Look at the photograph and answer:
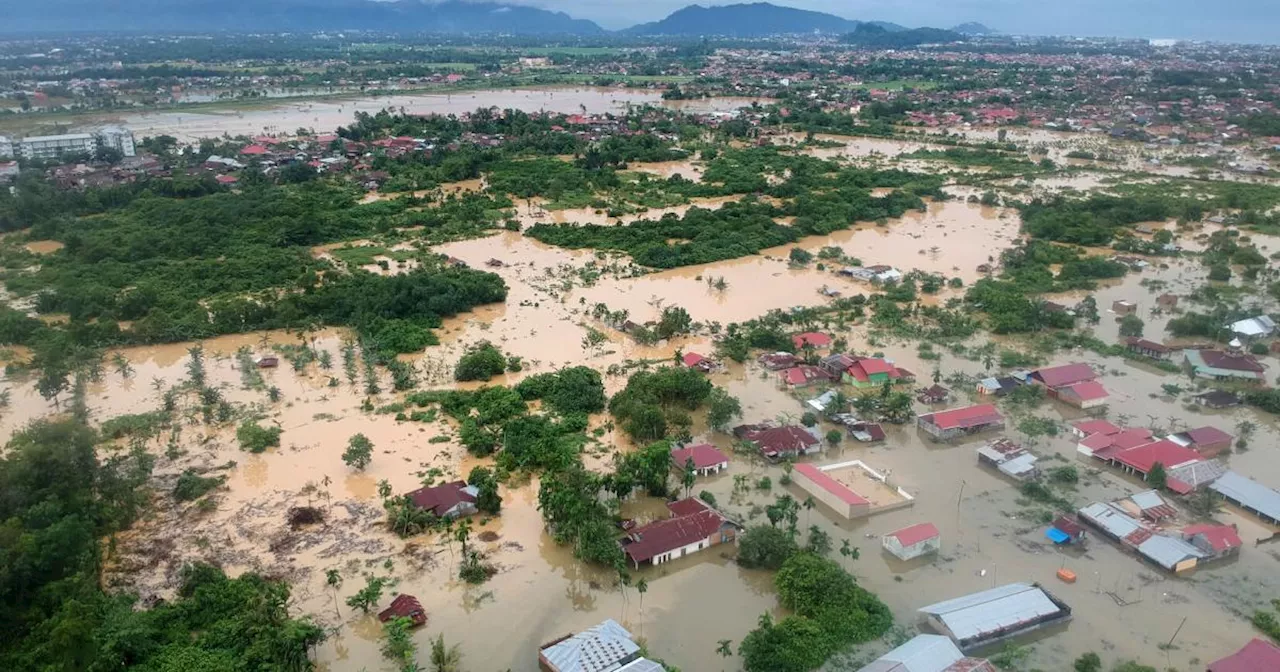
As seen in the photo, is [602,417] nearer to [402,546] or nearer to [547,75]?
[402,546]

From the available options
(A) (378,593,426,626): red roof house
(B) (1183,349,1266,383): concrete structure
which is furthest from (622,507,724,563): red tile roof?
(B) (1183,349,1266,383): concrete structure

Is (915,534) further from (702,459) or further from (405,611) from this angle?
(405,611)

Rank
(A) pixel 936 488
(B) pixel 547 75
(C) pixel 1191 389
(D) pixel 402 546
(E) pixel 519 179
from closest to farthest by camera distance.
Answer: (D) pixel 402 546 → (A) pixel 936 488 → (C) pixel 1191 389 → (E) pixel 519 179 → (B) pixel 547 75

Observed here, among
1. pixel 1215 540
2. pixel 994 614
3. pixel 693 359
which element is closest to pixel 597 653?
pixel 994 614

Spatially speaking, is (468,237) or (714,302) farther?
(468,237)

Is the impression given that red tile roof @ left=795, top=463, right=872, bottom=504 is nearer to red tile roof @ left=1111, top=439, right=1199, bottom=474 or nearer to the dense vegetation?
red tile roof @ left=1111, top=439, right=1199, bottom=474

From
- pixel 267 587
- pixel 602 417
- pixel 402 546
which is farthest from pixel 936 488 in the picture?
pixel 267 587
